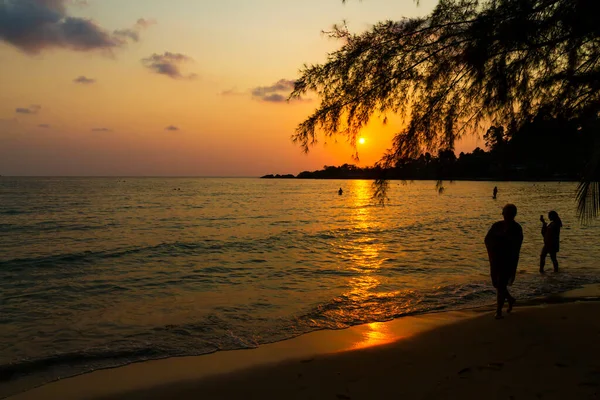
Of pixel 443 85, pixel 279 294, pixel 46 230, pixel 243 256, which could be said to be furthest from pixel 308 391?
pixel 46 230

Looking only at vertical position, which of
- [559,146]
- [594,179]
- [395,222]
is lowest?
[395,222]

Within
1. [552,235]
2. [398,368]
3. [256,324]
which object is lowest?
[256,324]

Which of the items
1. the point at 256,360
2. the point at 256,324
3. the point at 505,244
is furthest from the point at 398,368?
the point at 256,324

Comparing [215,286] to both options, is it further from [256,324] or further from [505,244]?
[505,244]

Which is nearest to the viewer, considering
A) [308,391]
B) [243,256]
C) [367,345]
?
[308,391]

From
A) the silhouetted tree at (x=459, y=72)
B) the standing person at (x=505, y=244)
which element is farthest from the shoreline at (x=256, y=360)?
the silhouetted tree at (x=459, y=72)

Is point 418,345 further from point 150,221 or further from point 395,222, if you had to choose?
point 150,221

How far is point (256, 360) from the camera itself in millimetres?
6695

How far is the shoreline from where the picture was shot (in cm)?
573

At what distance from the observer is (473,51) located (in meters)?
6.01

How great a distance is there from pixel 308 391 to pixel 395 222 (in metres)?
28.4

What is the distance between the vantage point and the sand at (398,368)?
16.3 ft

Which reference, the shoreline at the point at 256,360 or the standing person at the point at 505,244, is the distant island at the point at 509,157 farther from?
the shoreline at the point at 256,360

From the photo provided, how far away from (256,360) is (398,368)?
7.52 ft
